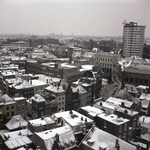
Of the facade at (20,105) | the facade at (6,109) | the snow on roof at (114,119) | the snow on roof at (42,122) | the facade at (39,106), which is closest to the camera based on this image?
the snow on roof at (42,122)

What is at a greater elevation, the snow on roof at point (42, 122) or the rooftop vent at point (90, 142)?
the snow on roof at point (42, 122)

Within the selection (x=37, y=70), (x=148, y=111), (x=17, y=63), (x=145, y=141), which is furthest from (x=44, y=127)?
(x=17, y=63)

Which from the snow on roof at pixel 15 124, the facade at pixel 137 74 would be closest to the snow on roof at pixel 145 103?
the facade at pixel 137 74

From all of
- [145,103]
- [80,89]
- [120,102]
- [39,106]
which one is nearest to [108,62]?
[145,103]

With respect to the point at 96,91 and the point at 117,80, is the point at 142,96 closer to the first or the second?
the point at 96,91

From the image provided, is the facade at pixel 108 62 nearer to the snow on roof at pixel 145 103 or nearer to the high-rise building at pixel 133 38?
the snow on roof at pixel 145 103

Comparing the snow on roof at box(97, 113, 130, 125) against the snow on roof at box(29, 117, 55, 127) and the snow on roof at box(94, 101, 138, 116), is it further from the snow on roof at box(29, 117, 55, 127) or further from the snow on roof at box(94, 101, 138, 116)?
the snow on roof at box(29, 117, 55, 127)

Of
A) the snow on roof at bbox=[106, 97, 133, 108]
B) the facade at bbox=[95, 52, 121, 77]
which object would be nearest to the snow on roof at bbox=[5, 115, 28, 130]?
the snow on roof at bbox=[106, 97, 133, 108]
